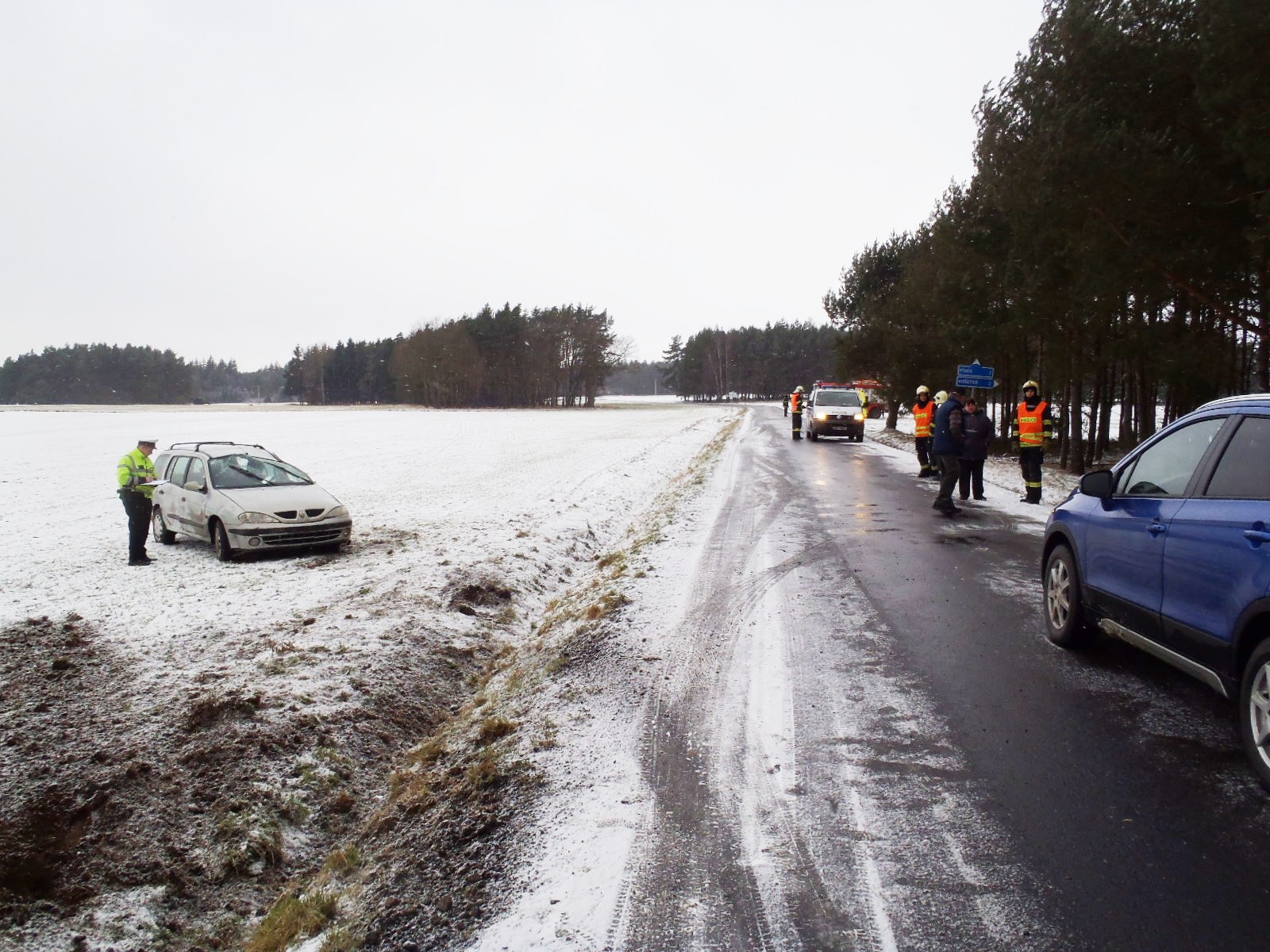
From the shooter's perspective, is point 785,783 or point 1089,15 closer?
point 785,783

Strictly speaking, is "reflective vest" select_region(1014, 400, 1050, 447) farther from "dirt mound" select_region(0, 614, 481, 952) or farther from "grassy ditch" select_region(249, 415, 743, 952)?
"dirt mound" select_region(0, 614, 481, 952)

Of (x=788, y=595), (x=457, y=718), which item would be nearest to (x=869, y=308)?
(x=788, y=595)

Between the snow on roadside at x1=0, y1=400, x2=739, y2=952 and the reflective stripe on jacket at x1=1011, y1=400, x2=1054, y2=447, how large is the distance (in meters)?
6.64

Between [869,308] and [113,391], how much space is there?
13609 centimetres

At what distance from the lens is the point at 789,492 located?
51.2 feet

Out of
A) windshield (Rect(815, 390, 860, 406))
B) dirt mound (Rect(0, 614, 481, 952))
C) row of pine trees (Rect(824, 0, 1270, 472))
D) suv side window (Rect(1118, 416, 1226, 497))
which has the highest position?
row of pine trees (Rect(824, 0, 1270, 472))

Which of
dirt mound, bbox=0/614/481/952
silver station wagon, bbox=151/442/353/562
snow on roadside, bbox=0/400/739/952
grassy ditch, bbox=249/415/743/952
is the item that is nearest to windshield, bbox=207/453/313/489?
silver station wagon, bbox=151/442/353/562

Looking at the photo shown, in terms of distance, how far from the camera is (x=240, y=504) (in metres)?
10.5

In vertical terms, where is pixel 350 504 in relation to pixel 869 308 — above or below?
below

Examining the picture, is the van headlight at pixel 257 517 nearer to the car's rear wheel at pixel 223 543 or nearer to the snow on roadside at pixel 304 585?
the car's rear wheel at pixel 223 543

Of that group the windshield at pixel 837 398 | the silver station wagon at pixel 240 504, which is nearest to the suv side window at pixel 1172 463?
the silver station wagon at pixel 240 504

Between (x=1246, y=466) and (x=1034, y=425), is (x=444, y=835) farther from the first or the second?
(x=1034, y=425)

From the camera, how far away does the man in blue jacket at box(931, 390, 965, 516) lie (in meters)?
13.0

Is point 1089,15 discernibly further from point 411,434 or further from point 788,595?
point 411,434
